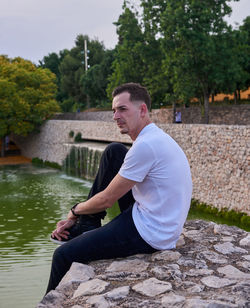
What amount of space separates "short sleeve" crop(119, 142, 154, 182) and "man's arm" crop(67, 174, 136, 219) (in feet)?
0.17

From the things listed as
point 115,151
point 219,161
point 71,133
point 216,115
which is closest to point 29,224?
point 219,161

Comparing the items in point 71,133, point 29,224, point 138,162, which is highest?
point 138,162

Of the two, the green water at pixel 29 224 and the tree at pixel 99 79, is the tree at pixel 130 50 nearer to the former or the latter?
the green water at pixel 29 224

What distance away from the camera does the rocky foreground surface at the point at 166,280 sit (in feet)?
8.60

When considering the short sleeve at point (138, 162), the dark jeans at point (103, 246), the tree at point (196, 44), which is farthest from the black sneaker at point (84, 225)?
the tree at point (196, 44)

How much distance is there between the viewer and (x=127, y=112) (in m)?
3.22

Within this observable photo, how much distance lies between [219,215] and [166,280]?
30.4 feet

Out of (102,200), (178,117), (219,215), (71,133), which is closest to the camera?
(102,200)

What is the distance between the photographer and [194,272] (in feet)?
10.1

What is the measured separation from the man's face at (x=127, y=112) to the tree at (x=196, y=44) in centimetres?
1890

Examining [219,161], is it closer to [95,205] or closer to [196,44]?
[95,205]

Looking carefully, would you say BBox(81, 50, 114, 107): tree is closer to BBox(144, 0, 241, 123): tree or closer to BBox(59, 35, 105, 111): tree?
BBox(59, 35, 105, 111): tree

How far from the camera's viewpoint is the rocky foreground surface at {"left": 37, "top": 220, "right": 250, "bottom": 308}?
2621 millimetres

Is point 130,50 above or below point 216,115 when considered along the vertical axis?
above
